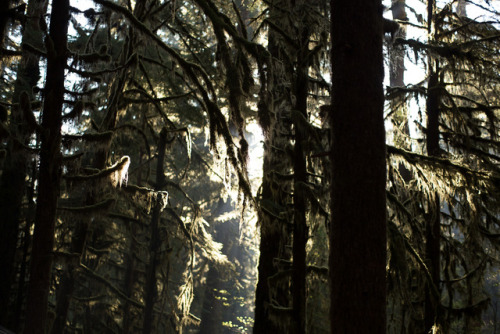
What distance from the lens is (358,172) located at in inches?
162

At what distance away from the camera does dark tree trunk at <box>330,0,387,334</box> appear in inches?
152

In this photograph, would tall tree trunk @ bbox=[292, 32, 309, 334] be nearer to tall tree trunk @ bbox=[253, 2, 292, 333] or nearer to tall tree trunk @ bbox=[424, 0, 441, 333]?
tall tree trunk @ bbox=[253, 2, 292, 333]

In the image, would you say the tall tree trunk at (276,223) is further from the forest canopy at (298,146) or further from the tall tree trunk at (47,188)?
the tall tree trunk at (47,188)

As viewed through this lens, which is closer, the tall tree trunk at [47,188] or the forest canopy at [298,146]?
the forest canopy at [298,146]

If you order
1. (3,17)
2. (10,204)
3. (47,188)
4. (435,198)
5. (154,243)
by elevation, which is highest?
(3,17)

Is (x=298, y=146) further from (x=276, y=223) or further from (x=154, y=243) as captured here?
(x=154, y=243)

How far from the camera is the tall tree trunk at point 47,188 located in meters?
5.45

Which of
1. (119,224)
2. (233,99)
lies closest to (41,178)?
(233,99)

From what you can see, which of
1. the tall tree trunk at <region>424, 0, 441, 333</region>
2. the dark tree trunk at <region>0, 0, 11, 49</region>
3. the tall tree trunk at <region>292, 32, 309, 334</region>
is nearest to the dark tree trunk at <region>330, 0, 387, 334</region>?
the tall tree trunk at <region>292, 32, 309, 334</region>

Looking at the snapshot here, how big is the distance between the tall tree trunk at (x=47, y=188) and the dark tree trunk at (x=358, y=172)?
3.81 m

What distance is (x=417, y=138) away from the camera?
9555mm

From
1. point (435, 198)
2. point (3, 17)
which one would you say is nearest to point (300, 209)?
point (435, 198)

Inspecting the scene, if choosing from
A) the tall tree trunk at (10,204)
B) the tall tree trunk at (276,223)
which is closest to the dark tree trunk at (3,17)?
the tall tree trunk at (10,204)

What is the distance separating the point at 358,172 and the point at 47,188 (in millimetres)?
4172
